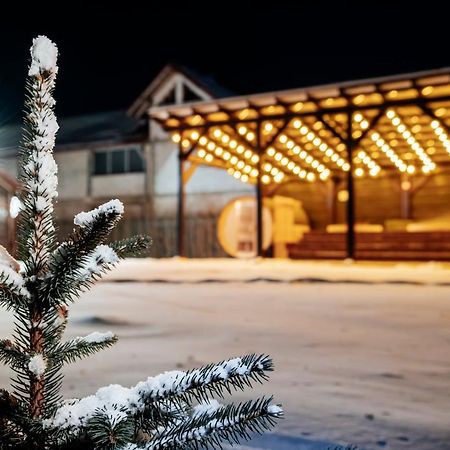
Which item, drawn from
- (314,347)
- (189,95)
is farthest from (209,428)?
(189,95)

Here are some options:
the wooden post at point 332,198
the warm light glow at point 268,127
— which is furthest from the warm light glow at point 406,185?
the warm light glow at point 268,127

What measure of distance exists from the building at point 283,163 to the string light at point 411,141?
66 millimetres

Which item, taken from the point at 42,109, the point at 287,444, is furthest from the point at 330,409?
the point at 42,109

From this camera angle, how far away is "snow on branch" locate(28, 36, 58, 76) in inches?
41.6

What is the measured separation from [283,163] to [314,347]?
14.6 metres

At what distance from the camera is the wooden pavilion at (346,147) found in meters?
11.5

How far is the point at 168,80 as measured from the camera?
67.4ft

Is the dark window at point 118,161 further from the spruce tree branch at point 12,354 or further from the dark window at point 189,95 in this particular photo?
the spruce tree branch at point 12,354

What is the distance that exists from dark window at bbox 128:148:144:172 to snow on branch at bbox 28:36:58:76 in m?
20.8

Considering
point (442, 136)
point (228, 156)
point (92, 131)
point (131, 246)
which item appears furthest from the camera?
point (92, 131)

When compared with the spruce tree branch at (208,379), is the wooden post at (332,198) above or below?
above

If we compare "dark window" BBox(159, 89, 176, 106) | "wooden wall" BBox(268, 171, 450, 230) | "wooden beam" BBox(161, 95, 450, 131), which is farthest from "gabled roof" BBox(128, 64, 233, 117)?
"wooden beam" BBox(161, 95, 450, 131)

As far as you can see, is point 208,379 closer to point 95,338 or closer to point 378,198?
point 95,338

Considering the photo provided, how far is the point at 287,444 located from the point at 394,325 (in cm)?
287
